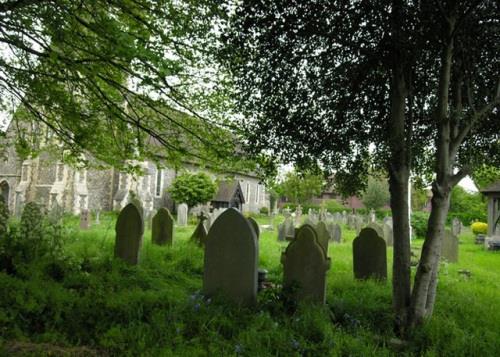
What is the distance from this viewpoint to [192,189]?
27094mm

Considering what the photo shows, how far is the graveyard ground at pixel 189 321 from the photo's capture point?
344 centimetres

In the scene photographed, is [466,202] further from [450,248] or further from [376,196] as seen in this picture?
[450,248]

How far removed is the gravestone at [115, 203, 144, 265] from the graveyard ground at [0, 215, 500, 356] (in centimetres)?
87

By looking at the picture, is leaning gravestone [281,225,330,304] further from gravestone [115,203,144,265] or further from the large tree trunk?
gravestone [115,203,144,265]

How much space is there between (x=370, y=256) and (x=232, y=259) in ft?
10.00

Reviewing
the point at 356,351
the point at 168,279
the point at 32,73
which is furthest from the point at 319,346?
the point at 32,73

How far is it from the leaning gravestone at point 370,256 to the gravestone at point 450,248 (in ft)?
15.4

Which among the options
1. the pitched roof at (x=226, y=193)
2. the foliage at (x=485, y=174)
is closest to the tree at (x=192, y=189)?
the pitched roof at (x=226, y=193)

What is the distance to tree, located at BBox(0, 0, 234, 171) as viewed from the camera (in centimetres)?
481

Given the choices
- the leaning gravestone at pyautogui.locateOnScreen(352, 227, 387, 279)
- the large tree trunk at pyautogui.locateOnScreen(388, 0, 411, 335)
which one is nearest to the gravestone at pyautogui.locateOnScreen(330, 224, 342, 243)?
the leaning gravestone at pyautogui.locateOnScreen(352, 227, 387, 279)

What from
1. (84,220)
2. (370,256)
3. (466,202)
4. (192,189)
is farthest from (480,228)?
(466,202)

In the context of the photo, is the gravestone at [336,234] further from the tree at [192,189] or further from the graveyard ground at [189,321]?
the tree at [192,189]

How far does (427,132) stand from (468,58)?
3.70 feet

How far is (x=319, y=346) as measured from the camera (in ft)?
11.7
